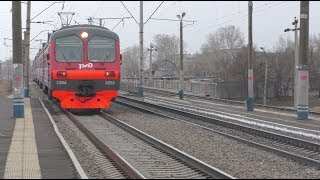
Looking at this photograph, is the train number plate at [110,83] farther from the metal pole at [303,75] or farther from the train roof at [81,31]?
the metal pole at [303,75]

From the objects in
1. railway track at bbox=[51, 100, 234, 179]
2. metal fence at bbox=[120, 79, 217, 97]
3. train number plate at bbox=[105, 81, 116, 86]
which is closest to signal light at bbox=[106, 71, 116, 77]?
train number plate at bbox=[105, 81, 116, 86]

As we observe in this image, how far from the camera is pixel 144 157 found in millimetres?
10695

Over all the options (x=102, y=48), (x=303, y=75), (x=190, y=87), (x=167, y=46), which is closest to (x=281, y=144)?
(x=303, y=75)

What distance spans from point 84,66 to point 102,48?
45.0 inches

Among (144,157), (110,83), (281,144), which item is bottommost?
(281,144)

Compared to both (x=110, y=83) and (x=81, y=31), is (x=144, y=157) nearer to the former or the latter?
(x=110, y=83)

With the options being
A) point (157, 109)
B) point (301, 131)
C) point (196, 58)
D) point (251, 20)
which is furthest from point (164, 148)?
point (196, 58)

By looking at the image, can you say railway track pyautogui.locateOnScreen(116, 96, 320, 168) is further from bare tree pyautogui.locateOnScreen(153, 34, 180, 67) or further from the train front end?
bare tree pyautogui.locateOnScreen(153, 34, 180, 67)

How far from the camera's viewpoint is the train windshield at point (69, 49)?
20.8 meters

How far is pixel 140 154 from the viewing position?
11117 mm

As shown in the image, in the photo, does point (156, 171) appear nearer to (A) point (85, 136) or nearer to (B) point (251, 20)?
(A) point (85, 136)

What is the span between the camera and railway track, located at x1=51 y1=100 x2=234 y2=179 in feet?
28.9

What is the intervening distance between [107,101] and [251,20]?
1216cm

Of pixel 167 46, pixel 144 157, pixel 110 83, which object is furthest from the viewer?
pixel 167 46
